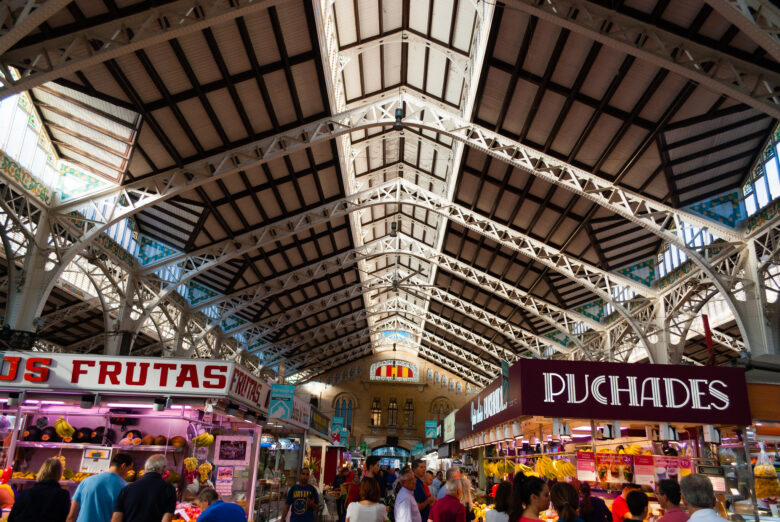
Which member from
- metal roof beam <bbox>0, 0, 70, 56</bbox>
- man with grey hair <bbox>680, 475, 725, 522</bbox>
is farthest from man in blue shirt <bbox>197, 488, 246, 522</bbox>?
metal roof beam <bbox>0, 0, 70, 56</bbox>

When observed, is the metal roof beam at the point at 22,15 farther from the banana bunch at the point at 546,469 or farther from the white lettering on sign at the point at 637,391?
the banana bunch at the point at 546,469

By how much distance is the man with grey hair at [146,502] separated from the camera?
4941 mm

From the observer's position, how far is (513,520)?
14.8 ft

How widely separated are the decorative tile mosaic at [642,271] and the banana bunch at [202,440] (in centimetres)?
1533

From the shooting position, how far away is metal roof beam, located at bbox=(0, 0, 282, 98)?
9773mm

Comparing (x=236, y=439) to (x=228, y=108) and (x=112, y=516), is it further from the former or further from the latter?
(x=228, y=108)

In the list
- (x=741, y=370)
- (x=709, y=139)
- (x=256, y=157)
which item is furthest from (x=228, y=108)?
(x=741, y=370)

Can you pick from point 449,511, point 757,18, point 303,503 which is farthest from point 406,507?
point 757,18

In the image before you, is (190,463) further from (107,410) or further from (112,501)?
(112,501)

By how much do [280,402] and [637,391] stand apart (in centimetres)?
732

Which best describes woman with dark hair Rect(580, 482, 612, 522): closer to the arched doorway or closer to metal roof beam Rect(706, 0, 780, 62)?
metal roof beam Rect(706, 0, 780, 62)

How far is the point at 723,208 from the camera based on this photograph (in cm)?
1480

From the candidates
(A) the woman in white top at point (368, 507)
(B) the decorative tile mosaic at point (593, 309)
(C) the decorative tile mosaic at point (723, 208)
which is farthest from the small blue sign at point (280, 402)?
(B) the decorative tile mosaic at point (593, 309)

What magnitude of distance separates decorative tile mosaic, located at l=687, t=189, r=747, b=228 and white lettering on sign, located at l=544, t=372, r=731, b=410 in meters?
6.16
